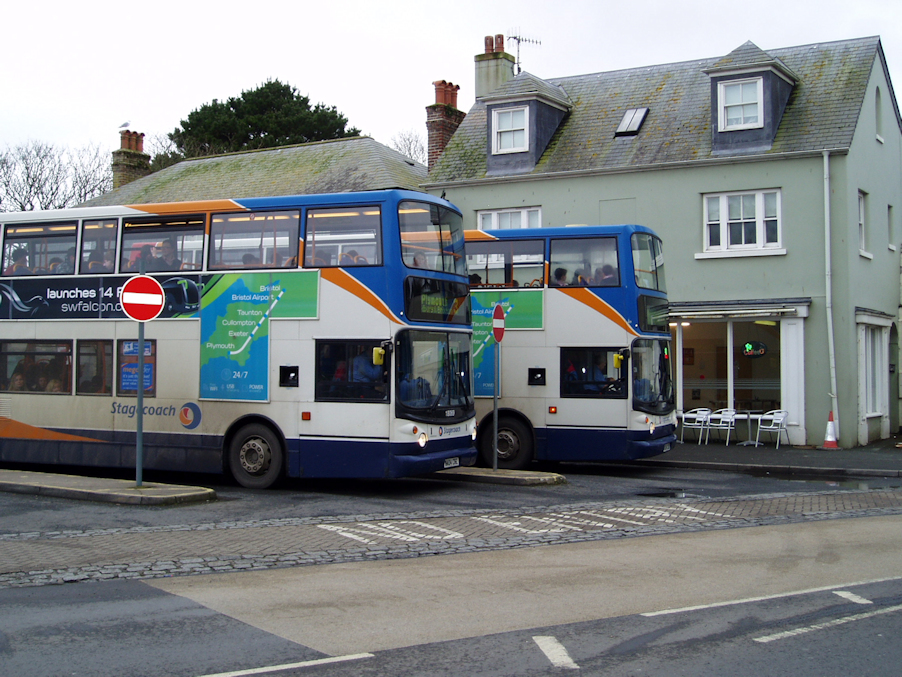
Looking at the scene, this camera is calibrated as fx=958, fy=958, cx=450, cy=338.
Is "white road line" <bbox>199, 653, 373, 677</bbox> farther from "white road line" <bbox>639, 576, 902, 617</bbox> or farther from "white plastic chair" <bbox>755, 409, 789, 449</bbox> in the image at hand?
"white plastic chair" <bbox>755, 409, 789, 449</bbox>

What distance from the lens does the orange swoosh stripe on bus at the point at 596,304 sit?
16.5 m

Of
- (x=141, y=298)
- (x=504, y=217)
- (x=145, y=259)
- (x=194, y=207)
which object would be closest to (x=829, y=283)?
(x=504, y=217)

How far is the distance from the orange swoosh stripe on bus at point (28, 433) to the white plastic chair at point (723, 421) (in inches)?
544

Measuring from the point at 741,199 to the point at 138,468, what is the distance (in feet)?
52.5

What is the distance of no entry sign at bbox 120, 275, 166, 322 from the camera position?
12586 millimetres

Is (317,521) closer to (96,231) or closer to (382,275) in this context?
(382,275)

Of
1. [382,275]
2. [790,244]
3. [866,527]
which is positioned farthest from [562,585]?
[790,244]

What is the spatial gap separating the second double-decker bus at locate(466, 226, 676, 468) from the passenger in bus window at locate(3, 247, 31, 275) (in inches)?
305

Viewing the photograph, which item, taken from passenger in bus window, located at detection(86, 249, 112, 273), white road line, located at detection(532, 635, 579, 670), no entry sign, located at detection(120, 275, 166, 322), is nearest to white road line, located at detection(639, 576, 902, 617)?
white road line, located at detection(532, 635, 579, 670)

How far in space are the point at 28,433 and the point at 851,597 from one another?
1302cm

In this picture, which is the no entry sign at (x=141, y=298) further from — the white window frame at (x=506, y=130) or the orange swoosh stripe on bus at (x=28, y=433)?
the white window frame at (x=506, y=130)

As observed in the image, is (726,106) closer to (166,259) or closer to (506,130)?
(506,130)

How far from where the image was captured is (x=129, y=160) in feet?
127

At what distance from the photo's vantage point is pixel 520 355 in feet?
56.3
